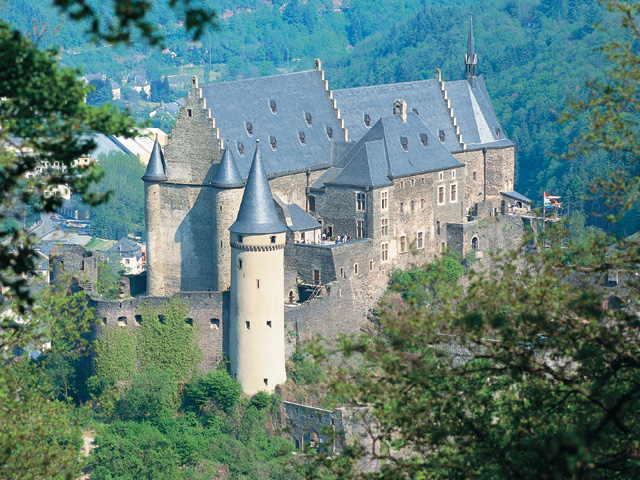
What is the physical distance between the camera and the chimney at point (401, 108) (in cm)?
6738

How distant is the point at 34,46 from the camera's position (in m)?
22.5

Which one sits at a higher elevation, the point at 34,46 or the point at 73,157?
the point at 34,46

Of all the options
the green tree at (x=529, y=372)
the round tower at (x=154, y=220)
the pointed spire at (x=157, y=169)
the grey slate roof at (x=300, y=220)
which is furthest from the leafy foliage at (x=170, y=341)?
the green tree at (x=529, y=372)

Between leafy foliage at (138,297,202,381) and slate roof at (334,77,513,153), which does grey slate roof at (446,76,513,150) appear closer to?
slate roof at (334,77,513,153)

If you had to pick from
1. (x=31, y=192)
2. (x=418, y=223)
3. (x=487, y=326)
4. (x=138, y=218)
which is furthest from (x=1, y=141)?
(x=138, y=218)

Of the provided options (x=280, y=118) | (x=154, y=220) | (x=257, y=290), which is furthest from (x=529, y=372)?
(x=280, y=118)

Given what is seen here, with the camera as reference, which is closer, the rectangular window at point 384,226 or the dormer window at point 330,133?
the rectangular window at point 384,226

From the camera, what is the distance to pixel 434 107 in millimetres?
73250

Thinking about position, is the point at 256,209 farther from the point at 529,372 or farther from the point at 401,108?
the point at 529,372

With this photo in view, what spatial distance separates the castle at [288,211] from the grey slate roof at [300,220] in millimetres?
65

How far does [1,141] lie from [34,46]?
6.03 ft

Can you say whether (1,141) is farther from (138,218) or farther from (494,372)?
(138,218)

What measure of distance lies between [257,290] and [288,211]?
7013 mm

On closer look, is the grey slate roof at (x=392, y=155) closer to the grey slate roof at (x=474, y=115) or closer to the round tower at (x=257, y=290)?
the grey slate roof at (x=474, y=115)
